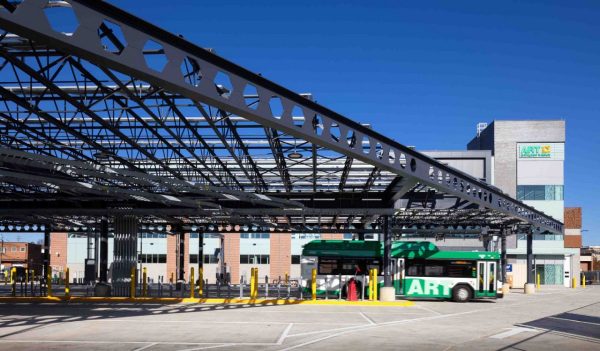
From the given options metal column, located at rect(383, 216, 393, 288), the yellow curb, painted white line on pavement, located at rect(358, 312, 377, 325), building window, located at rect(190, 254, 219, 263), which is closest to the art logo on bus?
metal column, located at rect(383, 216, 393, 288)

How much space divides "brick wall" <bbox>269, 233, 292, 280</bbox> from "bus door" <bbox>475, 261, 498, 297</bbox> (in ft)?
135

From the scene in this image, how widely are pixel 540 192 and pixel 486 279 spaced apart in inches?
1464

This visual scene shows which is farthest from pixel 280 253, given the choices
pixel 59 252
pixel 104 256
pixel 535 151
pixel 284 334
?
pixel 284 334

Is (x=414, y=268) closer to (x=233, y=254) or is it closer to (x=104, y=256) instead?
(x=104, y=256)

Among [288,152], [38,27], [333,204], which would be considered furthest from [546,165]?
[38,27]

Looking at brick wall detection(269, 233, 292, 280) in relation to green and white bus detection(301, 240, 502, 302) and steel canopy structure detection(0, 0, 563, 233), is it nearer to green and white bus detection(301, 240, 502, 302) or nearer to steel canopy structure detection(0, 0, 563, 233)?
steel canopy structure detection(0, 0, 563, 233)

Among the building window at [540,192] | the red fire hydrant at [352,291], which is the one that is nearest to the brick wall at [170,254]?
the building window at [540,192]

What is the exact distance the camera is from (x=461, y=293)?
35188 mm

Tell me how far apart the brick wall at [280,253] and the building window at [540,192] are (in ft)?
81.2

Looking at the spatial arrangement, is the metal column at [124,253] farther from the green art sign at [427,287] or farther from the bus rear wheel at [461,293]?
the bus rear wheel at [461,293]

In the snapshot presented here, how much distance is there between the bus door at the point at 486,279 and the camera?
35.4m

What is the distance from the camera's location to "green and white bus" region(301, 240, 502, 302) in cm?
3525

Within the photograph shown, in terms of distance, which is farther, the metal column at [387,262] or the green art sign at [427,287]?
the green art sign at [427,287]

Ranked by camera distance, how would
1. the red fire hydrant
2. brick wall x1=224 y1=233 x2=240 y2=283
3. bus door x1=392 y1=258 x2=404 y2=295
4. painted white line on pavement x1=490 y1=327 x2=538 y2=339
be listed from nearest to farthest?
painted white line on pavement x1=490 y1=327 x2=538 y2=339, the red fire hydrant, bus door x1=392 y1=258 x2=404 y2=295, brick wall x1=224 y1=233 x2=240 y2=283
